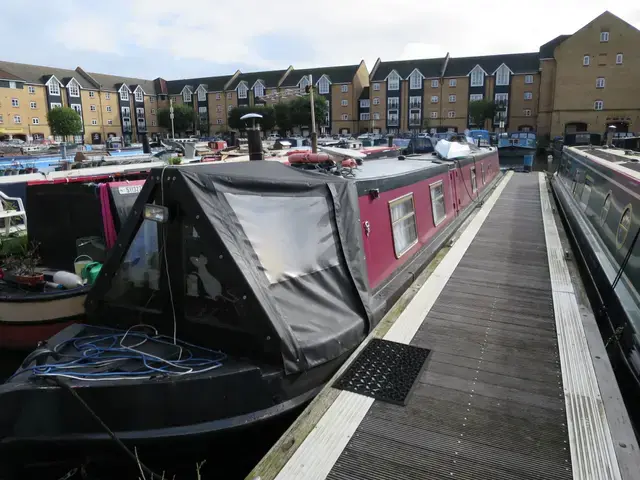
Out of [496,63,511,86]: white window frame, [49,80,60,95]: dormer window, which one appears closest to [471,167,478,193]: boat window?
[496,63,511,86]: white window frame

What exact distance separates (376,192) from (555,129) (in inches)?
1974

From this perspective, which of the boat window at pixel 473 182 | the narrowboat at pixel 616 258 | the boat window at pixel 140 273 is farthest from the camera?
the boat window at pixel 473 182

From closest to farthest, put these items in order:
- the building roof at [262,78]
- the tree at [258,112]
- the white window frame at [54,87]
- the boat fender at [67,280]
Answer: the boat fender at [67,280], the white window frame at [54,87], the tree at [258,112], the building roof at [262,78]

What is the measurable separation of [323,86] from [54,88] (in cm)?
3345

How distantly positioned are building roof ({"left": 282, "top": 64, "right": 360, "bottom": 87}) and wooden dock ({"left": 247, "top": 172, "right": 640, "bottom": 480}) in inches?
2431

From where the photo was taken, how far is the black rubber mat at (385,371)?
3521mm

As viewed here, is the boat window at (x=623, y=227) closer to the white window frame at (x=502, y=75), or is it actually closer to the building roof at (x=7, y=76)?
the white window frame at (x=502, y=75)

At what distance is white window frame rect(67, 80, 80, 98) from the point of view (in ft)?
196

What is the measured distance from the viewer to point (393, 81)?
60312 mm

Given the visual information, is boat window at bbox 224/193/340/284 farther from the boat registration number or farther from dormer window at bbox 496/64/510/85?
dormer window at bbox 496/64/510/85

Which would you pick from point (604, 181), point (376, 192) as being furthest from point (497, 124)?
point (376, 192)

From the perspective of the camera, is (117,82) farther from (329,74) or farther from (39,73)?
(329,74)

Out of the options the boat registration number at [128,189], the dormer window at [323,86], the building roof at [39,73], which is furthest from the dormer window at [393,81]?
the boat registration number at [128,189]

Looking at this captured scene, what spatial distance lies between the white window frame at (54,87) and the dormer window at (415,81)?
43.6 m
